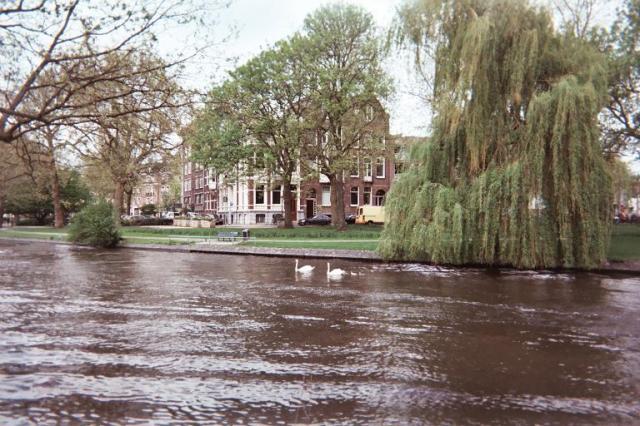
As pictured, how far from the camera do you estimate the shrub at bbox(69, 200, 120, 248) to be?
33.0 metres

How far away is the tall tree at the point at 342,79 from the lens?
36031 millimetres

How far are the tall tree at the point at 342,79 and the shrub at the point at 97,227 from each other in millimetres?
15640

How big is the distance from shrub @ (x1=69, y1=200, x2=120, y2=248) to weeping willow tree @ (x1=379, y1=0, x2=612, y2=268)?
2060cm

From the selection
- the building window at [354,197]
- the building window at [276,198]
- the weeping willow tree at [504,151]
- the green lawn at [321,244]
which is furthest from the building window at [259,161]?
the building window at [354,197]

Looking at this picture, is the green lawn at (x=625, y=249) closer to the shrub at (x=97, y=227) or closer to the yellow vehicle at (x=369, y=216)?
the yellow vehicle at (x=369, y=216)

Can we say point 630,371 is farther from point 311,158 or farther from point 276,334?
point 311,158

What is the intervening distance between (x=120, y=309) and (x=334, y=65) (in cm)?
2972

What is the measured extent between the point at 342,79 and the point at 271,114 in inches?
244

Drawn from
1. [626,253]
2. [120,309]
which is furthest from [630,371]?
[626,253]

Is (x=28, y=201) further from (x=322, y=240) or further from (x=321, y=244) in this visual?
(x=321, y=244)

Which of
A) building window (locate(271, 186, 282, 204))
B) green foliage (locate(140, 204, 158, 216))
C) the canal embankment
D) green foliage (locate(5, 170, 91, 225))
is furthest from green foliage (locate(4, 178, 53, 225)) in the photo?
the canal embankment

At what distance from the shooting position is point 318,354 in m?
7.58

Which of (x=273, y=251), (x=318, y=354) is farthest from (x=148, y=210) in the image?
(x=318, y=354)

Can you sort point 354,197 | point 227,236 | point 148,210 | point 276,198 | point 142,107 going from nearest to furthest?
1. point 142,107
2. point 227,236
3. point 276,198
4. point 354,197
5. point 148,210
